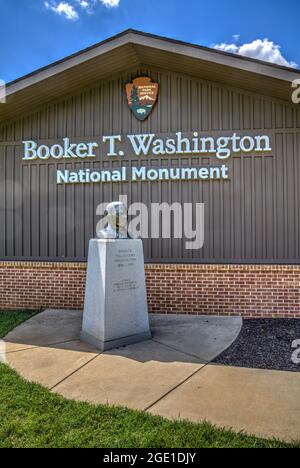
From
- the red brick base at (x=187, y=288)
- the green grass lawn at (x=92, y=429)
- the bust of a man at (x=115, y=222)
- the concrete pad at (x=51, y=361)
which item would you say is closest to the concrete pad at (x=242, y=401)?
the green grass lawn at (x=92, y=429)

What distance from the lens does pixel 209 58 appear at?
620 cm

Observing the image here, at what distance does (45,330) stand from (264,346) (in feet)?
11.6

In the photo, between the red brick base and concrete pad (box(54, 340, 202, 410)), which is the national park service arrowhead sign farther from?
concrete pad (box(54, 340, 202, 410))

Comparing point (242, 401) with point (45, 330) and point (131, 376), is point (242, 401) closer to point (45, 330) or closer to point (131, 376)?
point (131, 376)

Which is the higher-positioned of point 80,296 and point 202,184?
point 202,184

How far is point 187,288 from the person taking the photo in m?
6.80

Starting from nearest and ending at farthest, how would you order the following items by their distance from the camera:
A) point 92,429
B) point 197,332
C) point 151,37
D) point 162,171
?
point 92,429, point 197,332, point 151,37, point 162,171

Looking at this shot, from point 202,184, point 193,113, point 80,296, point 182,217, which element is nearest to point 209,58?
point 193,113

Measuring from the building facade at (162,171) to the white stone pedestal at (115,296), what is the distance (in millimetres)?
1672

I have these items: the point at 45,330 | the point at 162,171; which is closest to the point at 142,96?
the point at 162,171

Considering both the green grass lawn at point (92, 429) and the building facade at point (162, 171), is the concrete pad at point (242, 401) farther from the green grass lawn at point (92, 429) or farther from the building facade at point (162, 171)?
the building facade at point (162, 171)

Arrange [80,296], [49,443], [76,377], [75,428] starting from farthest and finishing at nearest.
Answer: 1. [80,296]
2. [76,377]
3. [75,428]
4. [49,443]

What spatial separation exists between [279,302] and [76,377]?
420cm
